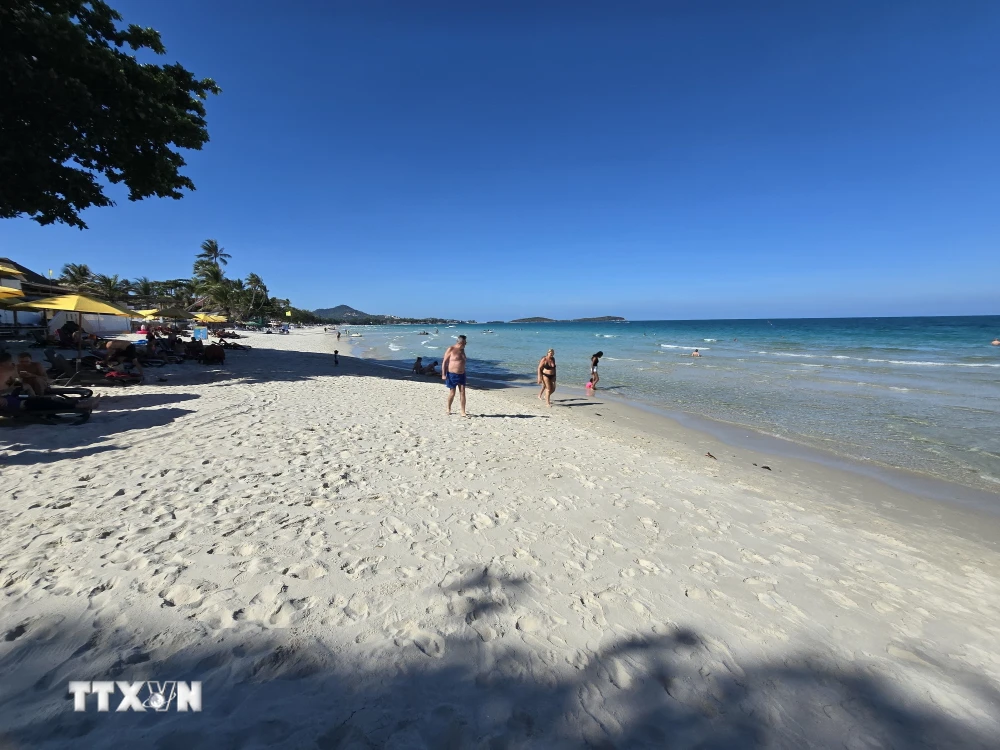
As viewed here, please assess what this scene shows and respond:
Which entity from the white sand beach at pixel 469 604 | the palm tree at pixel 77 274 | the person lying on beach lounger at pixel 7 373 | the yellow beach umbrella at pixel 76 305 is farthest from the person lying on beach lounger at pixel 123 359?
the palm tree at pixel 77 274

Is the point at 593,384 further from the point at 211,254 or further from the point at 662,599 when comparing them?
the point at 211,254

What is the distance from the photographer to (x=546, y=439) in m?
7.52

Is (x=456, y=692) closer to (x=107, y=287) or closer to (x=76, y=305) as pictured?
(x=76, y=305)

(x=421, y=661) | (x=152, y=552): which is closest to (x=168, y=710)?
(x=421, y=661)

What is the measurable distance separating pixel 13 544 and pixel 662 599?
4797 mm

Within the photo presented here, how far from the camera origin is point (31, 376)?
675 cm

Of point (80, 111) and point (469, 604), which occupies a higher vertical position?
point (80, 111)

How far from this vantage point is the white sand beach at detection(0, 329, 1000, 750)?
1.99 metres

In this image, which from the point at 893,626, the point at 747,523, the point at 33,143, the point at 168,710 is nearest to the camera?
the point at 168,710

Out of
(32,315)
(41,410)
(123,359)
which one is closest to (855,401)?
(41,410)

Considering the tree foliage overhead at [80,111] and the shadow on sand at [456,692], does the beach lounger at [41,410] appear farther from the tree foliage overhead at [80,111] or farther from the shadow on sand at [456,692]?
the tree foliage overhead at [80,111]

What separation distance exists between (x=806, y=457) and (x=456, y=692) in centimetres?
834

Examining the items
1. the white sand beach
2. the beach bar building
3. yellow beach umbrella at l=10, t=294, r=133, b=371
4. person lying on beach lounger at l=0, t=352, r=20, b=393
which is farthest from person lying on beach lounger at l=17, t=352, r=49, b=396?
the beach bar building

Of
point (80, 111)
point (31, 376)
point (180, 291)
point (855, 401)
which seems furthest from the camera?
point (180, 291)
